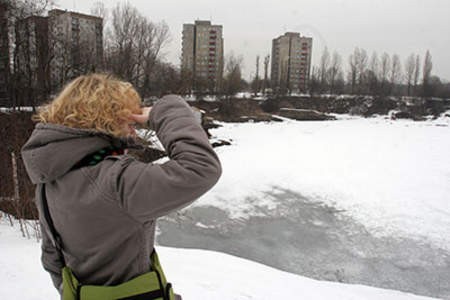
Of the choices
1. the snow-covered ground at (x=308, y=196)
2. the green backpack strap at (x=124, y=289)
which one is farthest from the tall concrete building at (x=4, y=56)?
the green backpack strap at (x=124, y=289)

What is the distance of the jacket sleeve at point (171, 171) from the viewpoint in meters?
0.91

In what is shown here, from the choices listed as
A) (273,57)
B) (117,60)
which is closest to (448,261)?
(117,60)

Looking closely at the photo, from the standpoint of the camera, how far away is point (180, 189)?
36.5 inches

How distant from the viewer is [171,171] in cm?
93

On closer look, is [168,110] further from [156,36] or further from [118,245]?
[156,36]

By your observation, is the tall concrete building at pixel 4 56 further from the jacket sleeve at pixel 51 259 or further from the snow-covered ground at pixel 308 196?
the jacket sleeve at pixel 51 259

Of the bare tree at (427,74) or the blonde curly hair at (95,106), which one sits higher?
the bare tree at (427,74)

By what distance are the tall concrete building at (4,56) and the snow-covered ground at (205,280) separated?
640 inches

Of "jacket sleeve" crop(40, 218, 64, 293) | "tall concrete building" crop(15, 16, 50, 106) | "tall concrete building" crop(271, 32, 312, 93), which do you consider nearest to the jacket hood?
"jacket sleeve" crop(40, 218, 64, 293)

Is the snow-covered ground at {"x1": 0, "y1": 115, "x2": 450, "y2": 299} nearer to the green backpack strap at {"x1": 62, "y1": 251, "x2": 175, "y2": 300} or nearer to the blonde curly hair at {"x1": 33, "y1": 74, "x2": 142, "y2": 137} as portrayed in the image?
the green backpack strap at {"x1": 62, "y1": 251, "x2": 175, "y2": 300}

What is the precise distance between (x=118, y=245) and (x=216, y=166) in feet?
1.34

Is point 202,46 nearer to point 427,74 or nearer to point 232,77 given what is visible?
point 232,77

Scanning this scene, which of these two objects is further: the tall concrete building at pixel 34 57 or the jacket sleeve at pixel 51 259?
the tall concrete building at pixel 34 57

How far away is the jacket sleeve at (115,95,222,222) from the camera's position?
91 cm
